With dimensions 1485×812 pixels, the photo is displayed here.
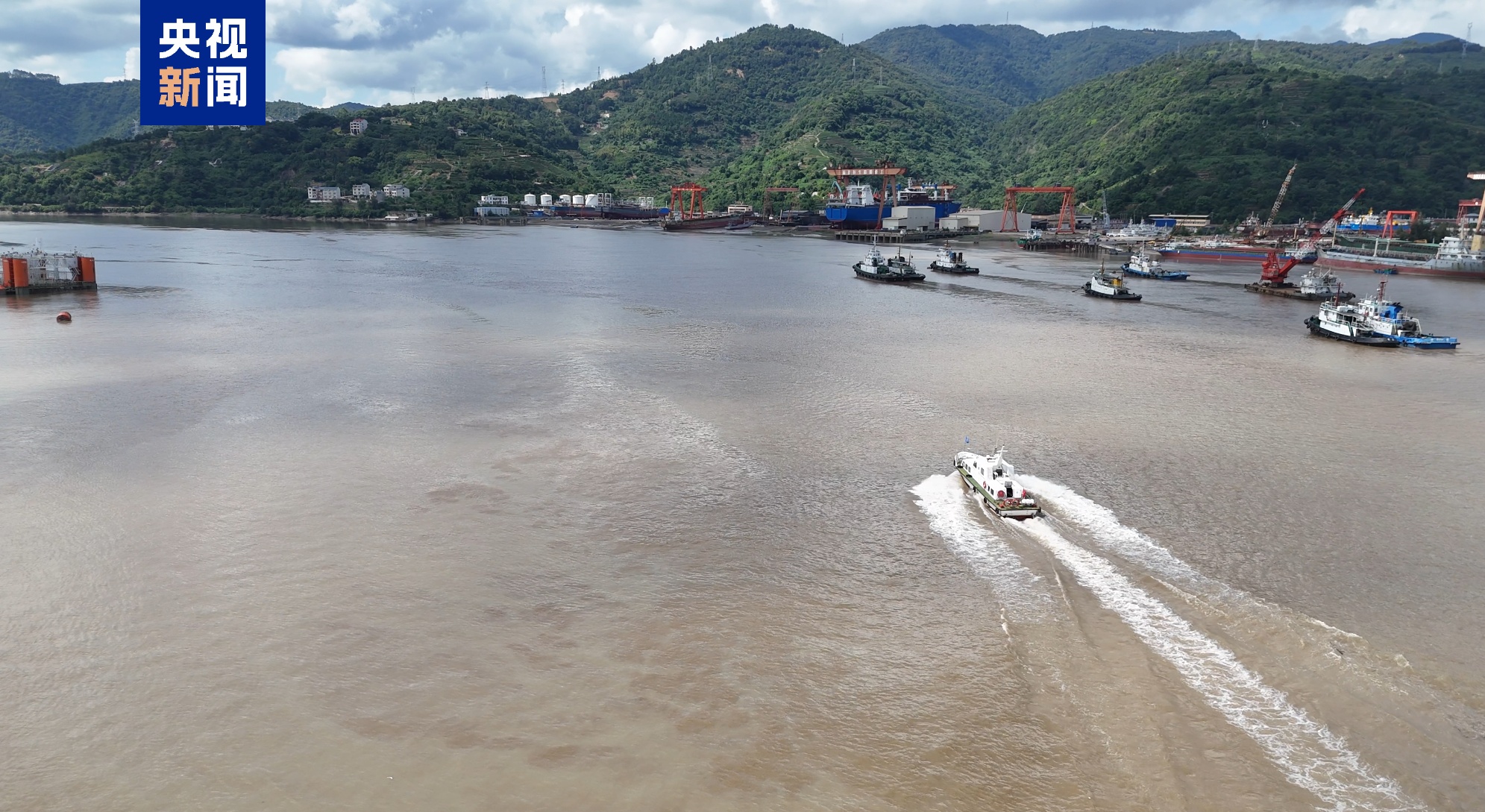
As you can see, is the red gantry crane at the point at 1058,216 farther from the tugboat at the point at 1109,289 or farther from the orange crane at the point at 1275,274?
the tugboat at the point at 1109,289

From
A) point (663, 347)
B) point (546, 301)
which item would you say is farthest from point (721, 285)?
point (663, 347)

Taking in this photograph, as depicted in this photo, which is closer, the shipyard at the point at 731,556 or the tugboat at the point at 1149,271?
the shipyard at the point at 731,556

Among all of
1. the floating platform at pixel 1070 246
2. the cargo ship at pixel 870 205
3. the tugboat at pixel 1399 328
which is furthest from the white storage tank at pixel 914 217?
the tugboat at pixel 1399 328

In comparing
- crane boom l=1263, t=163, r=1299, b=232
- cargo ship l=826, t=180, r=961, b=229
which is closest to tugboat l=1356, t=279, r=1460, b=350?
crane boom l=1263, t=163, r=1299, b=232

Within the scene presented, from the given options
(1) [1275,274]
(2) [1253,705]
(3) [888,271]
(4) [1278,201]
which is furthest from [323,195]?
(2) [1253,705]

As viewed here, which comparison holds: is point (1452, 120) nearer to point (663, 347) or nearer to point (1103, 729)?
point (663, 347)
